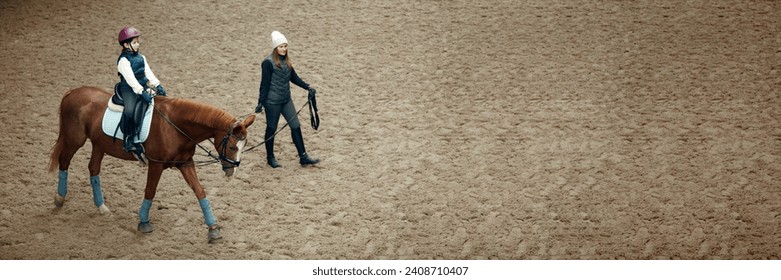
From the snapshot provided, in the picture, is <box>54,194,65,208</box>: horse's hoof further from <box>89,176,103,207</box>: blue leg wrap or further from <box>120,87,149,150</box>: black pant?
<box>120,87,149,150</box>: black pant

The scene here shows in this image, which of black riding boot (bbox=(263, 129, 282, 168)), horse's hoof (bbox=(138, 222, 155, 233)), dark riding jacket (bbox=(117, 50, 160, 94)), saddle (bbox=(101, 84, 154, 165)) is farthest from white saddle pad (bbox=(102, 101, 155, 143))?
black riding boot (bbox=(263, 129, 282, 168))

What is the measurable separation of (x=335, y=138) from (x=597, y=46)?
432 centimetres

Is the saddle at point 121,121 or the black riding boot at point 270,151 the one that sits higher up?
the saddle at point 121,121

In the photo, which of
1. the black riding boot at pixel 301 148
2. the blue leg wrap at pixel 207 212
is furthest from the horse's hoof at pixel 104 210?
the black riding boot at pixel 301 148

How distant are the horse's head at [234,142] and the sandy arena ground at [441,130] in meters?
1.01

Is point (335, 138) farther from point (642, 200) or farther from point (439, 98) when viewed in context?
point (642, 200)

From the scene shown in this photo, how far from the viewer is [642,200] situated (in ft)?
27.7

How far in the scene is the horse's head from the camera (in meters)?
7.07

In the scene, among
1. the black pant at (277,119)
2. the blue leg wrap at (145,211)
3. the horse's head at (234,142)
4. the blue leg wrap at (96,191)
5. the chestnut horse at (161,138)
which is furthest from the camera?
the black pant at (277,119)

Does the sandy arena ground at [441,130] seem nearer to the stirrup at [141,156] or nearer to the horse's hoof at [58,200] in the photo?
the horse's hoof at [58,200]

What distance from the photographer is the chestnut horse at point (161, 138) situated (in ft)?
23.6

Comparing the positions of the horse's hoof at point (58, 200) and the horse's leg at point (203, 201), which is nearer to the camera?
the horse's leg at point (203, 201)

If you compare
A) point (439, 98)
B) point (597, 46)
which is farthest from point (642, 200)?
point (597, 46)

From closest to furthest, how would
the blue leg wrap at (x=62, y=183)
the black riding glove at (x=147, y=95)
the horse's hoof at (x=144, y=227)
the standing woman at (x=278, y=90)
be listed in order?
the black riding glove at (x=147, y=95)
the horse's hoof at (x=144, y=227)
the blue leg wrap at (x=62, y=183)
the standing woman at (x=278, y=90)
